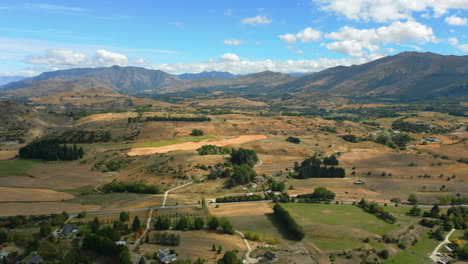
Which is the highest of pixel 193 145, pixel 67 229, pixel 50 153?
pixel 193 145

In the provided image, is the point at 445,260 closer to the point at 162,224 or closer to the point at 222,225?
the point at 222,225

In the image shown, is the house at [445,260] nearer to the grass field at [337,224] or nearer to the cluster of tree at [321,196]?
the grass field at [337,224]

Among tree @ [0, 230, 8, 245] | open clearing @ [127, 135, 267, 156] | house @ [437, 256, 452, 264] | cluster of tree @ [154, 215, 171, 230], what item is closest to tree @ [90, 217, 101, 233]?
cluster of tree @ [154, 215, 171, 230]

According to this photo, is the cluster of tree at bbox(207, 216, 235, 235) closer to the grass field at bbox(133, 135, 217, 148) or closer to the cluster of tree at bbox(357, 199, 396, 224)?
the cluster of tree at bbox(357, 199, 396, 224)

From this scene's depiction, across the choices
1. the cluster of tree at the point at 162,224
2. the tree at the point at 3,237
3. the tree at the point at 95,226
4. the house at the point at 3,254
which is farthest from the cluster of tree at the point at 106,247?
the tree at the point at 3,237

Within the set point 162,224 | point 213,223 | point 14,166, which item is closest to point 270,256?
point 213,223

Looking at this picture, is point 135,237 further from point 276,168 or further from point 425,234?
point 276,168

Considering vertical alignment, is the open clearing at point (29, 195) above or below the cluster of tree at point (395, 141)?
below
